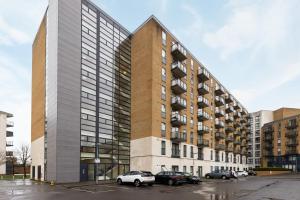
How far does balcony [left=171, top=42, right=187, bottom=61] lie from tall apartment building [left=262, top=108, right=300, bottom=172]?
63469 millimetres

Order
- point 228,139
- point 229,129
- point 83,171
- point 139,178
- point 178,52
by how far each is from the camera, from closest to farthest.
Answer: point 139,178 < point 83,171 < point 178,52 < point 228,139 < point 229,129

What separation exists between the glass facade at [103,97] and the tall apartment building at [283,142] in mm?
71762

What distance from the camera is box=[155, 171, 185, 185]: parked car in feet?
97.7

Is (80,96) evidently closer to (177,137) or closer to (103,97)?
(103,97)

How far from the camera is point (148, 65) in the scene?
1613 inches

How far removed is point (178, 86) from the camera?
4453 cm

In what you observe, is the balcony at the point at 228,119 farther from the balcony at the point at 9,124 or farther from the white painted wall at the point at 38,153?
the balcony at the point at 9,124

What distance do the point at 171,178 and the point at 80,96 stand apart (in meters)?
14.2

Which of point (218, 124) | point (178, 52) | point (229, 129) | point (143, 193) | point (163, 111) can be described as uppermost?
point (178, 52)

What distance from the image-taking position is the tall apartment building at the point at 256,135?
12126cm

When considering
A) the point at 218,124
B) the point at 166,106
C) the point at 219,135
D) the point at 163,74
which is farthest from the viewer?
the point at 218,124

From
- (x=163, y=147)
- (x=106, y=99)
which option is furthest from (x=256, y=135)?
(x=106, y=99)

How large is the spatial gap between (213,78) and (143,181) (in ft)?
139

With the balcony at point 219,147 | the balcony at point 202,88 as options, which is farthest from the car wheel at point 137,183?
the balcony at point 219,147
